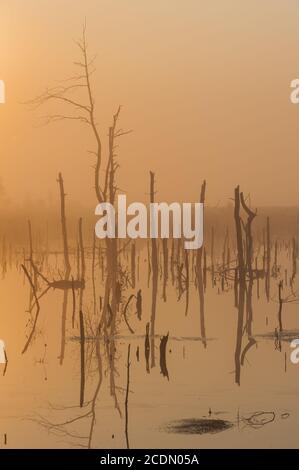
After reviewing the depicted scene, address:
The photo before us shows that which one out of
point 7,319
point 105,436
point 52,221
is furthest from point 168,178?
point 105,436

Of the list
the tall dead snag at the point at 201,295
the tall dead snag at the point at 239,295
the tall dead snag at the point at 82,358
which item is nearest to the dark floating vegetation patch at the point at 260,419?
the tall dead snag at the point at 239,295

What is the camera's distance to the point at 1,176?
83.7 inches

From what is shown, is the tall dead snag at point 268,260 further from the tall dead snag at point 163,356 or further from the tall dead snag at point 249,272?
the tall dead snag at point 163,356

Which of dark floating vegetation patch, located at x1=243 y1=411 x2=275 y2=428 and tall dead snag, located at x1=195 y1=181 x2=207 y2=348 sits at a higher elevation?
tall dead snag, located at x1=195 y1=181 x2=207 y2=348

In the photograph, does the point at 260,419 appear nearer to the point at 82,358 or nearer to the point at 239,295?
the point at 239,295

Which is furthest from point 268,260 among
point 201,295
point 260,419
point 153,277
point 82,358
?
point 82,358

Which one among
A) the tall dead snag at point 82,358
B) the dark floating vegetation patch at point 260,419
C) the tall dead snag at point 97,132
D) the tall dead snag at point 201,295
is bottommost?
the dark floating vegetation patch at point 260,419

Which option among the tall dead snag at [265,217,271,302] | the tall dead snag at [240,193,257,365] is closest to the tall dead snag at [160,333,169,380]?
the tall dead snag at [240,193,257,365]

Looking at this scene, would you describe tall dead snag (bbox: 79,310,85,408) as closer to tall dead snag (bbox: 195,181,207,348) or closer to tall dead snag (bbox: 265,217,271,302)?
tall dead snag (bbox: 195,181,207,348)

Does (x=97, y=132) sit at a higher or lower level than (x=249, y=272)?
higher

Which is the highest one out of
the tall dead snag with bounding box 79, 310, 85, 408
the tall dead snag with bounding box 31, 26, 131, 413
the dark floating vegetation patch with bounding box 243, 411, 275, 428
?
the tall dead snag with bounding box 31, 26, 131, 413

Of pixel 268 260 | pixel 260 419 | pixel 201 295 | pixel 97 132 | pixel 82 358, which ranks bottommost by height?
pixel 260 419

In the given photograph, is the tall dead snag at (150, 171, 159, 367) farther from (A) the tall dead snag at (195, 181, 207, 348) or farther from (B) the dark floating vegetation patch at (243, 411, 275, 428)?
(B) the dark floating vegetation patch at (243, 411, 275, 428)

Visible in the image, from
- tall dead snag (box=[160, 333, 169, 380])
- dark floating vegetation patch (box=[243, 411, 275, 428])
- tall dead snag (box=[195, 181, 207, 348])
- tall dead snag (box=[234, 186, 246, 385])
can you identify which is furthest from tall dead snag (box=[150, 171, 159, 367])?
dark floating vegetation patch (box=[243, 411, 275, 428])
